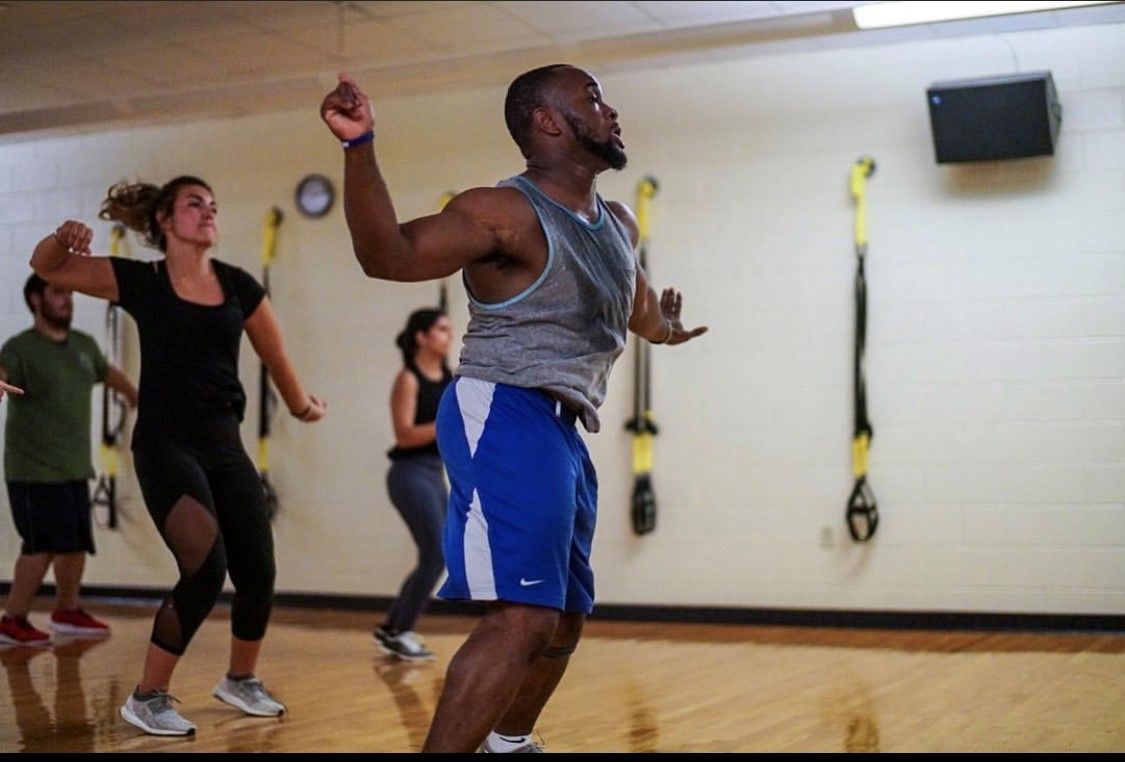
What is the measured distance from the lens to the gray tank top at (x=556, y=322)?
8.04 feet

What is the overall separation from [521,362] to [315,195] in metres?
4.99

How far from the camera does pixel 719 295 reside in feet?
22.0

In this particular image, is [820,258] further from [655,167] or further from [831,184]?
[655,167]

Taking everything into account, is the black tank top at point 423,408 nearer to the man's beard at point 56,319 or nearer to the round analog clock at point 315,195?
the round analog clock at point 315,195

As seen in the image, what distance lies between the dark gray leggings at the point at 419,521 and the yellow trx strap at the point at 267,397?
1266 mm

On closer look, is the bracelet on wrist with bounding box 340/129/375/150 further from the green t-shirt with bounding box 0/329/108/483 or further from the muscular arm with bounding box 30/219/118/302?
the green t-shirt with bounding box 0/329/108/483

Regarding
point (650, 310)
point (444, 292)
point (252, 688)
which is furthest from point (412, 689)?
point (444, 292)

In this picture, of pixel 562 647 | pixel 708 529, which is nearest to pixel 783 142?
pixel 708 529

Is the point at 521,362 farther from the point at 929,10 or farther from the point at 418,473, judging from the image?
the point at 929,10

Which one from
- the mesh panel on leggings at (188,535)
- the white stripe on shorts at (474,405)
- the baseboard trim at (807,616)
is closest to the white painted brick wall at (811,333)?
the baseboard trim at (807,616)

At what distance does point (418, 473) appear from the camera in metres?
5.49

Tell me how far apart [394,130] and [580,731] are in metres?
4.35

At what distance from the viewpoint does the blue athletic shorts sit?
92.3 inches

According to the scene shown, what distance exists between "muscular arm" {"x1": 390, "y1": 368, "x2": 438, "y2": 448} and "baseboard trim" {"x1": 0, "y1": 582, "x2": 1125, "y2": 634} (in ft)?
2.37
